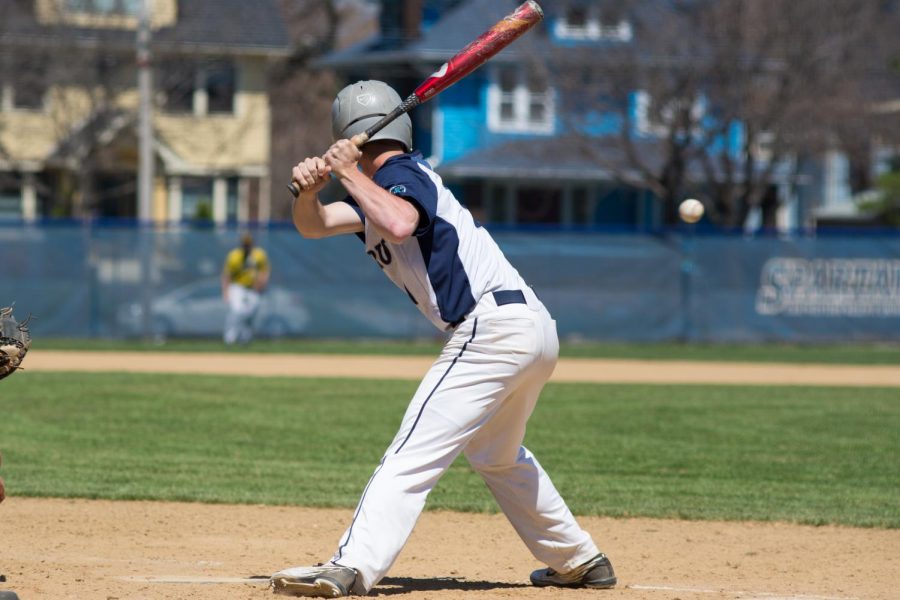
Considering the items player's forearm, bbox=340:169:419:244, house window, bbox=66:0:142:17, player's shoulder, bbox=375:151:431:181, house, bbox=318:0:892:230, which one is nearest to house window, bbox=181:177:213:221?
house, bbox=318:0:892:230

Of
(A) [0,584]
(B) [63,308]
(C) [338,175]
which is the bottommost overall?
(B) [63,308]

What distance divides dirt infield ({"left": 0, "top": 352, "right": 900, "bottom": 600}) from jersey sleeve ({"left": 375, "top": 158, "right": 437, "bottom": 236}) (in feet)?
5.25

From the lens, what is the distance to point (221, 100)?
3700cm

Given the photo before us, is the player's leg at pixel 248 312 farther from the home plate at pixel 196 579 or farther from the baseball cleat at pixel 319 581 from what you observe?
the baseball cleat at pixel 319 581

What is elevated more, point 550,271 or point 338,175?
point 338,175

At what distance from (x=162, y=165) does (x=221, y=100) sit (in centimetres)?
261

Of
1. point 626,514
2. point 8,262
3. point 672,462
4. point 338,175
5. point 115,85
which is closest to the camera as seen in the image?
point 338,175

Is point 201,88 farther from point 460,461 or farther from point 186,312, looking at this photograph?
point 460,461

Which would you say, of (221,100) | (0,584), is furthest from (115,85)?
(0,584)

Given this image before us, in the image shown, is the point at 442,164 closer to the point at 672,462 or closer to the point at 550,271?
the point at 550,271

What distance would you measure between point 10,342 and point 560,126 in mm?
27487

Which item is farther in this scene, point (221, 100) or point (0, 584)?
point (221, 100)

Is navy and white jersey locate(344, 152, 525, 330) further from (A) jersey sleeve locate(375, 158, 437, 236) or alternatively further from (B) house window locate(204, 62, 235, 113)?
(B) house window locate(204, 62, 235, 113)

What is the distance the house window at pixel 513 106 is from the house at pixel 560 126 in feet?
0.12
